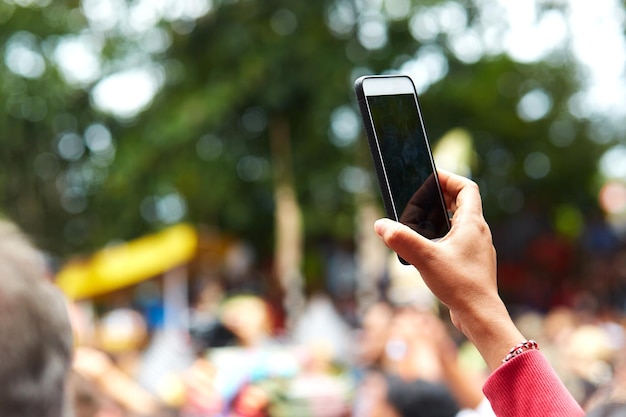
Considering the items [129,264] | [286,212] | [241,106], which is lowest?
[129,264]

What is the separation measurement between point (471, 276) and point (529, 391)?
0.64ft

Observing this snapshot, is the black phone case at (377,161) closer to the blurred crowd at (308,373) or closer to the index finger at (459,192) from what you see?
the index finger at (459,192)

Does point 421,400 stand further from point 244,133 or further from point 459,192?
point 244,133

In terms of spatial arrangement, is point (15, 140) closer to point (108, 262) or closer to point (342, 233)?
point (108, 262)

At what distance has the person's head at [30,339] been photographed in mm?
1162

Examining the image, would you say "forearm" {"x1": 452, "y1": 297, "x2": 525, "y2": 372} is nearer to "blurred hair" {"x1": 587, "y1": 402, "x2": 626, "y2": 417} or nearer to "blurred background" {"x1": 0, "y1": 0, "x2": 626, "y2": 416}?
Answer: "blurred hair" {"x1": 587, "y1": 402, "x2": 626, "y2": 417}

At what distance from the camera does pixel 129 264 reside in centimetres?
1562

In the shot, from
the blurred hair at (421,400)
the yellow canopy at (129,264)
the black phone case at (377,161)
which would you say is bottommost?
the black phone case at (377,161)

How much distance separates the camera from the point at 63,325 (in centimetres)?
127

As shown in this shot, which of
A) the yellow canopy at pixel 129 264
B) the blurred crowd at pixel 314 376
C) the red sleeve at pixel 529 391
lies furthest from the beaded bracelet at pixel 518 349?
the yellow canopy at pixel 129 264

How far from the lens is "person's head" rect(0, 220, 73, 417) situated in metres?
1.16

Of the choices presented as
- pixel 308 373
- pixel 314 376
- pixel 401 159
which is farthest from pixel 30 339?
pixel 308 373

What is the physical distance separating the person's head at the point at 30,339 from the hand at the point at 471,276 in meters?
0.49

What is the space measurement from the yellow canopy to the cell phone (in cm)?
1345
